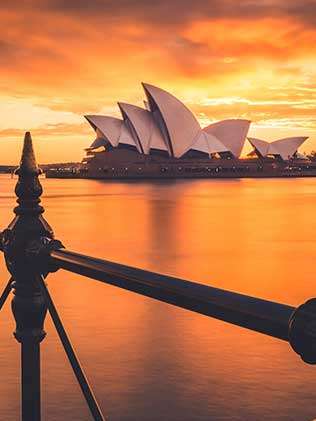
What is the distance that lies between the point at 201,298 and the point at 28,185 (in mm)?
1018

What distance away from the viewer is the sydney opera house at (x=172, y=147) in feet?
280

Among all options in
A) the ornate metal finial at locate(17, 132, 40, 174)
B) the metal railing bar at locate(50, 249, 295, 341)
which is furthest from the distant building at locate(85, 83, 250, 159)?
the metal railing bar at locate(50, 249, 295, 341)

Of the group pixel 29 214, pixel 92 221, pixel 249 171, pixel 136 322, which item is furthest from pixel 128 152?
pixel 29 214

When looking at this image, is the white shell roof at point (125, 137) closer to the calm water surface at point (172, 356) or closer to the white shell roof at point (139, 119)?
the white shell roof at point (139, 119)

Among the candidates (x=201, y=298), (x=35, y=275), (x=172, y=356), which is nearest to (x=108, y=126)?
(x=172, y=356)

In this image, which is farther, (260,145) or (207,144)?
(260,145)

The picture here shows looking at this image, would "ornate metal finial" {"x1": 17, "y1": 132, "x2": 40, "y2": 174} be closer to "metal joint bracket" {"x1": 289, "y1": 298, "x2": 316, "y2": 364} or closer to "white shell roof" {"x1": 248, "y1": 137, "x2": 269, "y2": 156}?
"metal joint bracket" {"x1": 289, "y1": 298, "x2": 316, "y2": 364}

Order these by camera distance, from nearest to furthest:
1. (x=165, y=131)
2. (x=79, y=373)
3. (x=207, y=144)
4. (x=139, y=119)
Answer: (x=79, y=373) < (x=139, y=119) < (x=165, y=131) < (x=207, y=144)

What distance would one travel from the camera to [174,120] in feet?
273

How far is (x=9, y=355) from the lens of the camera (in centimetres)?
877

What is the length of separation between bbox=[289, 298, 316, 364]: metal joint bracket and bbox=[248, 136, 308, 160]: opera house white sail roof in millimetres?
118276

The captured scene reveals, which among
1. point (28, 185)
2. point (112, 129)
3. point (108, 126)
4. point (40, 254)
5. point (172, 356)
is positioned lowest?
point (172, 356)

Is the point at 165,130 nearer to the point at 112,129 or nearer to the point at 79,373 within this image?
the point at 112,129

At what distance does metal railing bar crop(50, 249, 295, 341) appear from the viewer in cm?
113
